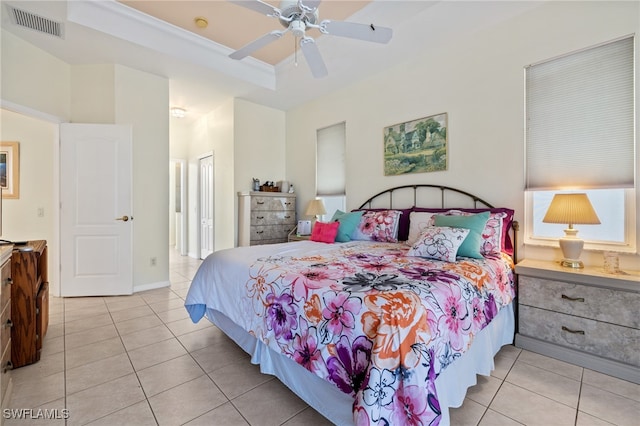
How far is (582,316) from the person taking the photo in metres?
1.99

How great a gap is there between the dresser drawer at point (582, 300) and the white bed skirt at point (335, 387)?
30cm

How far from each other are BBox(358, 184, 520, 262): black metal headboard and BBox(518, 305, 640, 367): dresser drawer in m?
0.62

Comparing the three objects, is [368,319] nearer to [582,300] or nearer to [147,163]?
[582,300]

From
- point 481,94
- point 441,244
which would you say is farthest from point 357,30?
point 441,244

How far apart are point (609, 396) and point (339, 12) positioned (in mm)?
3772

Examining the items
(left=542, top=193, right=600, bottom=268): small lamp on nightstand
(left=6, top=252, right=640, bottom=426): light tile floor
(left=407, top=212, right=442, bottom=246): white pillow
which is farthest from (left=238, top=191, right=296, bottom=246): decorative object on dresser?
(left=542, top=193, right=600, bottom=268): small lamp on nightstand

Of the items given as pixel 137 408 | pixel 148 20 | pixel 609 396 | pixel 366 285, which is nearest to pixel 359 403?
pixel 366 285

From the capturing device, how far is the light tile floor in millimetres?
1506

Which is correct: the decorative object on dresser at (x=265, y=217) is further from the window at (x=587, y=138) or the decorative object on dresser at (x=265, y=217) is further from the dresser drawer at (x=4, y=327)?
the window at (x=587, y=138)

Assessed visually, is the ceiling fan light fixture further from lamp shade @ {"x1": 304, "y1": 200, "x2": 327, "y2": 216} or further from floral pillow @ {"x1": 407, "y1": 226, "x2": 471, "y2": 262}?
floral pillow @ {"x1": 407, "y1": 226, "x2": 471, "y2": 262}

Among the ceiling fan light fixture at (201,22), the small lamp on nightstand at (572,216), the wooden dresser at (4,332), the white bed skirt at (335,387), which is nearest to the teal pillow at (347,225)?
the white bed skirt at (335,387)

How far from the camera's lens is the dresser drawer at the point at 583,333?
6.01ft

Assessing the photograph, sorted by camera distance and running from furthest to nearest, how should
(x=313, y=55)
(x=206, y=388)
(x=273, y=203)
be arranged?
(x=273, y=203)
(x=313, y=55)
(x=206, y=388)

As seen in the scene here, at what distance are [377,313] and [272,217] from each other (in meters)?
3.73
